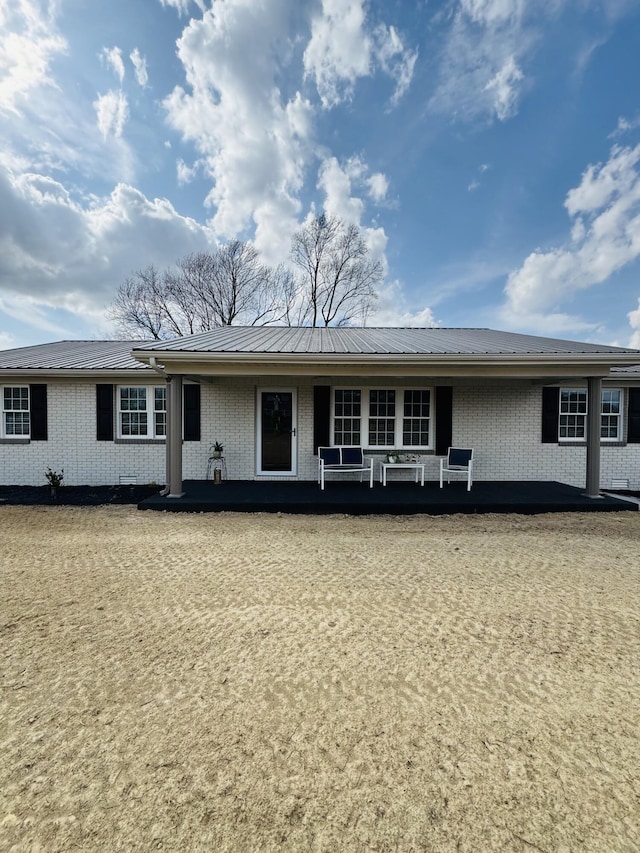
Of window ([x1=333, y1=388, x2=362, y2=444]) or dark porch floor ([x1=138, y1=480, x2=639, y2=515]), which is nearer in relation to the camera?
dark porch floor ([x1=138, y1=480, x2=639, y2=515])

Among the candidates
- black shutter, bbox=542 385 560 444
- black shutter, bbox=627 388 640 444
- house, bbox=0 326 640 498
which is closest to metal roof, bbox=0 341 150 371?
house, bbox=0 326 640 498

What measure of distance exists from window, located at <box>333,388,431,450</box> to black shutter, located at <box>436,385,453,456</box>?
20 cm

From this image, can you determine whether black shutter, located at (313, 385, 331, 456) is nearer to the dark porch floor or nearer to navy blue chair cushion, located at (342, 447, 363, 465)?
navy blue chair cushion, located at (342, 447, 363, 465)

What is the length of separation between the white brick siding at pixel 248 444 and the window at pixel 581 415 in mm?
323

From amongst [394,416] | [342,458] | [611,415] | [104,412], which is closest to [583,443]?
[611,415]

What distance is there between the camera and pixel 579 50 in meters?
10.3

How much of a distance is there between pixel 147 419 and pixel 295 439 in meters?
3.55

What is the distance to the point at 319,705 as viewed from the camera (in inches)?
91.4

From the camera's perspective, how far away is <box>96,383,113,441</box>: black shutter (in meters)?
8.85

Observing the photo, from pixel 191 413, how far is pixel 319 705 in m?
7.48

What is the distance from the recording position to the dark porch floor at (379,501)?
686 cm

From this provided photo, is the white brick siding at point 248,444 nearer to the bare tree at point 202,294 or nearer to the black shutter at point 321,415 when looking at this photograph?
the black shutter at point 321,415

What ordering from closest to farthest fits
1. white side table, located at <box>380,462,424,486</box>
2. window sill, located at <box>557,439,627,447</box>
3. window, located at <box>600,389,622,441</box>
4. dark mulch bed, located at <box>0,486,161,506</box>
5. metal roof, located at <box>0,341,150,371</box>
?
dark mulch bed, located at <box>0,486,161,506</box> → white side table, located at <box>380,462,424,486</box> → metal roof, located at <box>0,341,150,371</box> → window sill, located at <box>557,439,627,447</box> → window, located at <box>600,389,622,441</box>

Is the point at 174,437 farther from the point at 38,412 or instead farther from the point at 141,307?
the point at 141,307
